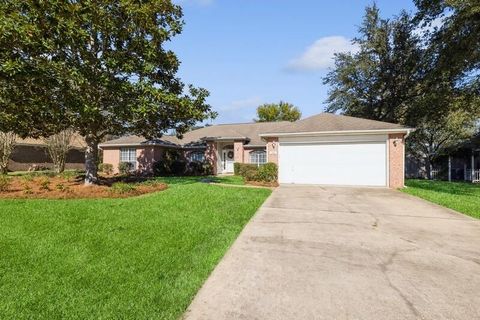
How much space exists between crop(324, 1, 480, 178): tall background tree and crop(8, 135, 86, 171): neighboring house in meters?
25.1

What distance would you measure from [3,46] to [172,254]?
34.2 ft

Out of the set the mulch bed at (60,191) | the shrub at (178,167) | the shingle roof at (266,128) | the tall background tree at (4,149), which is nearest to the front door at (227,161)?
the shingle roof at (266,128)

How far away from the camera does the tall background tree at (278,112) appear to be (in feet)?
172

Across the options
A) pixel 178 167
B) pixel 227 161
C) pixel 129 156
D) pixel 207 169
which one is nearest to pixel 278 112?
pixel 227 161

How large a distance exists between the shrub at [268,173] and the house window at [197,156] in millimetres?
Result: 10714

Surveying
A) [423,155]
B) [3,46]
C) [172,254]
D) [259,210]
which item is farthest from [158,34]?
[423,155]

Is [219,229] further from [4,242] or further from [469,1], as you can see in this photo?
[469,1]

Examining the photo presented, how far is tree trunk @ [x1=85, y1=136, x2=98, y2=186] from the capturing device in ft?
44.7

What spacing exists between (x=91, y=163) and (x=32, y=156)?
69.8 feet

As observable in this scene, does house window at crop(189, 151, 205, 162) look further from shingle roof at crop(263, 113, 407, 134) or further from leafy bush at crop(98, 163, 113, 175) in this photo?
shingle roof at crop(263, 113, 407, 134)

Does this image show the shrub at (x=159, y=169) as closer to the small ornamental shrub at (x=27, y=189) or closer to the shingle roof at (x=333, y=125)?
the shingle roof at (x=333, y=125)

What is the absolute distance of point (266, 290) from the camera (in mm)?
3969

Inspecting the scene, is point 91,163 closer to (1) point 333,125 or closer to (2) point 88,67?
(2) point 88,67

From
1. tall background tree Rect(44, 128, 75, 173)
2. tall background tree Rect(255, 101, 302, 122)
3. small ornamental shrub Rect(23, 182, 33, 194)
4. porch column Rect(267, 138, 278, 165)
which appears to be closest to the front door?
porch column Rect(267, 138, 278, 165)
